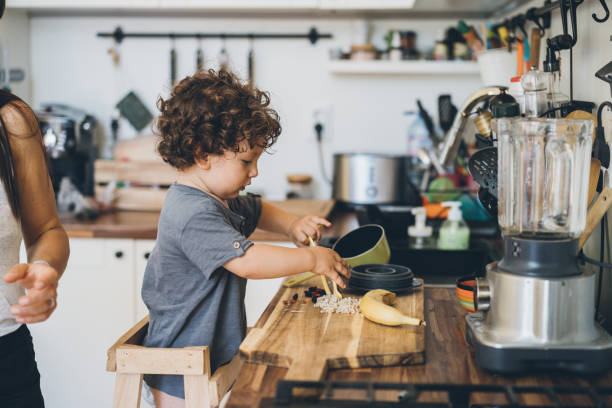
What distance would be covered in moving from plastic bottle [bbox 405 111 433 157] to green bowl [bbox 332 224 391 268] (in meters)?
1.25

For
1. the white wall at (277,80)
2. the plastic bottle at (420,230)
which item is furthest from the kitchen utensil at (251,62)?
the plastic bottle at (420,230)

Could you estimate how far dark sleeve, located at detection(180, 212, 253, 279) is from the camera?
1.13 metres

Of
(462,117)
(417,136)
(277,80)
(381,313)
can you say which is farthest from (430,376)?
(277,80)

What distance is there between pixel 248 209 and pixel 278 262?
445 millimetres

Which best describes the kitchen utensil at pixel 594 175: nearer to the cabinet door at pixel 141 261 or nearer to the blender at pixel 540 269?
the blender at pixel 540 269

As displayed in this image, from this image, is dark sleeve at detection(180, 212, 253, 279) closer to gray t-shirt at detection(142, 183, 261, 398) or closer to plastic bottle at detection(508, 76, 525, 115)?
gray t-shirt at detection(142, 183, 261, 398)

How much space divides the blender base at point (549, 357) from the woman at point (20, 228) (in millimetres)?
706

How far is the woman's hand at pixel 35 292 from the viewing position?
0.88 meters

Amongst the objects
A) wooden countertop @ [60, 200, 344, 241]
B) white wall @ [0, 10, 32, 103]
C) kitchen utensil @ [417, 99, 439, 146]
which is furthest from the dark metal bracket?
white wall @ [0, 10, 32, 103]

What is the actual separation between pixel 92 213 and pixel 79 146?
0.43 m

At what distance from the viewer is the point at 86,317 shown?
7.39 ft

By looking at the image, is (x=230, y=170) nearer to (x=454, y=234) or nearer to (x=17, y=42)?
(x=454, y=234)

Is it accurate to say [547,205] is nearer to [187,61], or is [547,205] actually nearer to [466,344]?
[466,344]

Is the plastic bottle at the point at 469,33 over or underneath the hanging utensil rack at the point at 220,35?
underneath
